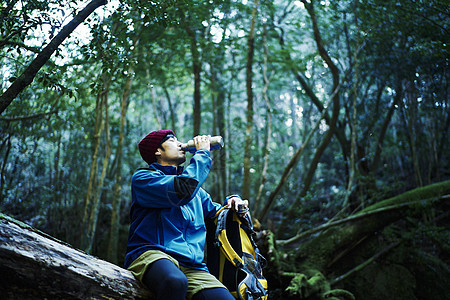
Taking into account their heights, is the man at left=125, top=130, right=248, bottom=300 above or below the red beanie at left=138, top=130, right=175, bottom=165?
below

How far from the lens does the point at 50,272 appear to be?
66.2 inches

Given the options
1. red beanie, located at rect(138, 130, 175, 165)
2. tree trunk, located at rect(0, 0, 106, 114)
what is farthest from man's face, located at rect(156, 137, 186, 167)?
tree trunk, located at rect(0, 0, 106, 114)

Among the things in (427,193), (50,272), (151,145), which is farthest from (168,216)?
(427,193)

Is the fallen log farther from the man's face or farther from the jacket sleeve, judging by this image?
the man's face

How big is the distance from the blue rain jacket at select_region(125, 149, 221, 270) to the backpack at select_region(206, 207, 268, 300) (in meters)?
0.17

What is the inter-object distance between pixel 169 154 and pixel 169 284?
1.02 metres

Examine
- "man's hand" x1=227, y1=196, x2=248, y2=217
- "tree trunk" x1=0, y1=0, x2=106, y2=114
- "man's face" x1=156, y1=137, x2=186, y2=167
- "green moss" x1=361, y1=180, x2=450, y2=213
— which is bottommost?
"man's hand" x1=227, y1=196, x2=248, y2=217

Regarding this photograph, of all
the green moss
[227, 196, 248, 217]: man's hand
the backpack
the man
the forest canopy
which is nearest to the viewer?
the man

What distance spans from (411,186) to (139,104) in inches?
280

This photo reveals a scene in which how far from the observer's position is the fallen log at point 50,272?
1591 mm

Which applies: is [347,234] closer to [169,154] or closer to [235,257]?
[235,257]

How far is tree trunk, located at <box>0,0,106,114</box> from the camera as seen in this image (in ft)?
6.87

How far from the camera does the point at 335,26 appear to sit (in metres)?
6.55

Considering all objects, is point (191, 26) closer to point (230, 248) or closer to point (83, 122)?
point (83, 122)
